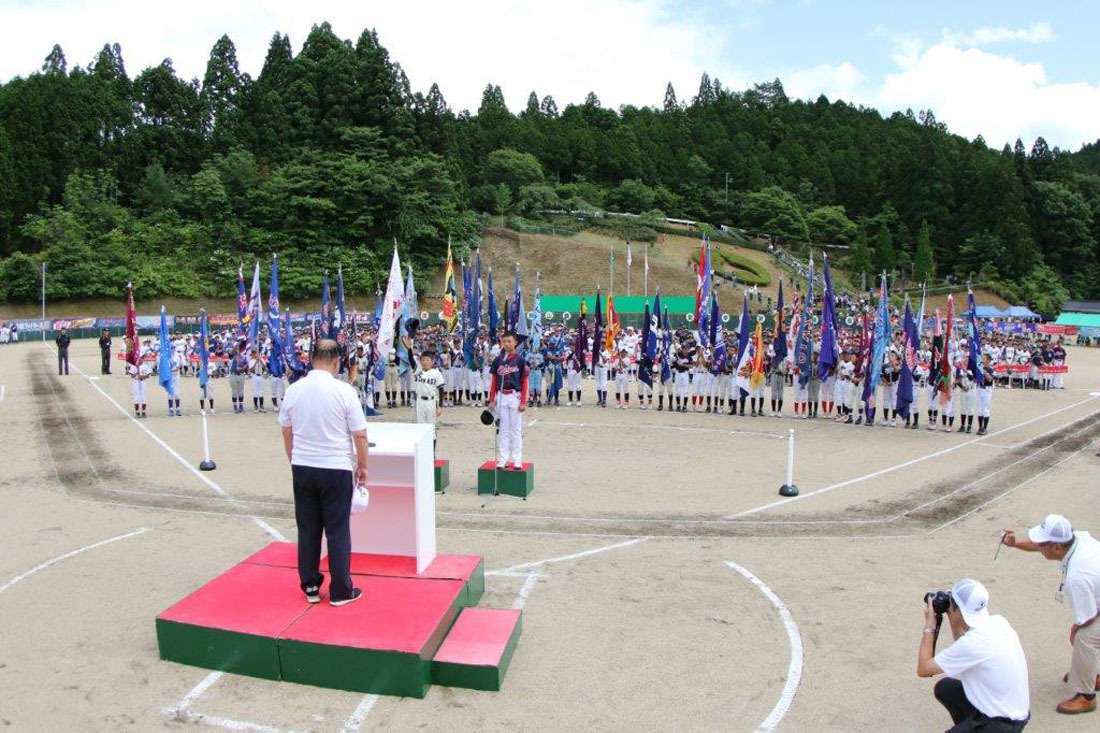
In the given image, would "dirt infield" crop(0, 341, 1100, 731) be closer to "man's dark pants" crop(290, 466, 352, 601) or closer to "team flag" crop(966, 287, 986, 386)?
"man's dark pants" crop(290, 466, 352, 601)

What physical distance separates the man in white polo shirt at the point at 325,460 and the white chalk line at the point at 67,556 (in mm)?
4372

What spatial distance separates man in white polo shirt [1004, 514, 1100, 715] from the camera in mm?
5922

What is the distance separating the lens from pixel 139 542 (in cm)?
1010

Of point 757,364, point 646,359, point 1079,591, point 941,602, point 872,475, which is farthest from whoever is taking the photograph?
point 646,359

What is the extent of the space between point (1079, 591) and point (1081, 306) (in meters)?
80.7

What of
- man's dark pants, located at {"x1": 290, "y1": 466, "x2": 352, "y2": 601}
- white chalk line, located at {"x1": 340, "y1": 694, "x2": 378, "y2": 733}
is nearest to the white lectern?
man's dark pants, located at {"x1": 290, "y1": 466, "x2": 352, "y2": 601}

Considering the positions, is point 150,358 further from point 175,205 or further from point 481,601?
point 175,205

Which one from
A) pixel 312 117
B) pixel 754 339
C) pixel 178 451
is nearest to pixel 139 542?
pixel 178 451

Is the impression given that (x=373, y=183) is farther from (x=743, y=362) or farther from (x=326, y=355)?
(x=326, y=355)

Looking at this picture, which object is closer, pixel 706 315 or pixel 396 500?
pixel 396 500

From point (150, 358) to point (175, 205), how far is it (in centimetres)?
4413

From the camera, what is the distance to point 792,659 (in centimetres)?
683

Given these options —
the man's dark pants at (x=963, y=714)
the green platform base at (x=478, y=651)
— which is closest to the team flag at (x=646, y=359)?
the green platform base at (x=478, y=651)

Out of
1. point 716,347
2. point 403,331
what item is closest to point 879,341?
point 716,347
